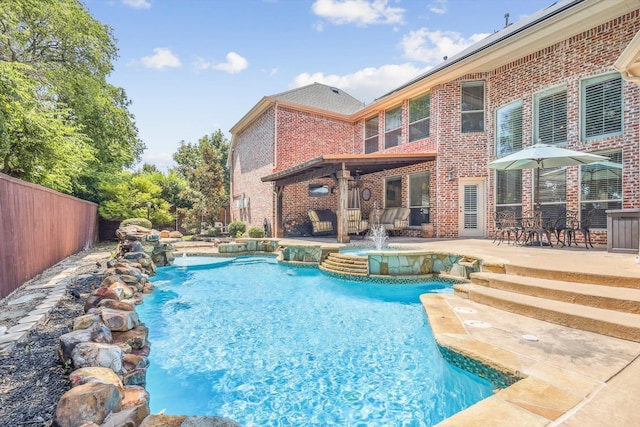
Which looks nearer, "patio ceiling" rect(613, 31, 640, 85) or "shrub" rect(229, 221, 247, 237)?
"patio ceiling" rect(613, 31, 640, 85)

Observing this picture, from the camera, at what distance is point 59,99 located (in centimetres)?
1351

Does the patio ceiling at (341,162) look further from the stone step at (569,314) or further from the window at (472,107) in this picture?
the stone step at (569,314)

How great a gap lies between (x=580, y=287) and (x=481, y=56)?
26.3 ft

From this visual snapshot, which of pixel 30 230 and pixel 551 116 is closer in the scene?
pixel 30 230

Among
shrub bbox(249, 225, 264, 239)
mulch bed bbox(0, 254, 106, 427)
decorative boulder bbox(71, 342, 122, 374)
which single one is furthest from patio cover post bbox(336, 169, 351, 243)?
decorative boulder bbox(71, 342, 122, 374)

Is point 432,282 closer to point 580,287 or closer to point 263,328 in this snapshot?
point 580,287

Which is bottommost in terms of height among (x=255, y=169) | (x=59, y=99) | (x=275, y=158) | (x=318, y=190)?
(x=318, y=190)

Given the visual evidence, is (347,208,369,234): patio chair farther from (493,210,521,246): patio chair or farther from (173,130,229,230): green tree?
(173,130,229,230): green tree

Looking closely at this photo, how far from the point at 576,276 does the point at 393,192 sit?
9.17m

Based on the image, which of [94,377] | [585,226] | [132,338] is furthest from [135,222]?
[585,226]

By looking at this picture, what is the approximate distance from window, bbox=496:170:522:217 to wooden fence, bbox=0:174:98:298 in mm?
11328

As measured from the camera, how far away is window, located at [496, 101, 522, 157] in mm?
9320

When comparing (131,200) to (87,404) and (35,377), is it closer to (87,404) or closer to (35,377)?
(35,377)

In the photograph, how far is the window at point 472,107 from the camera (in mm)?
10289
